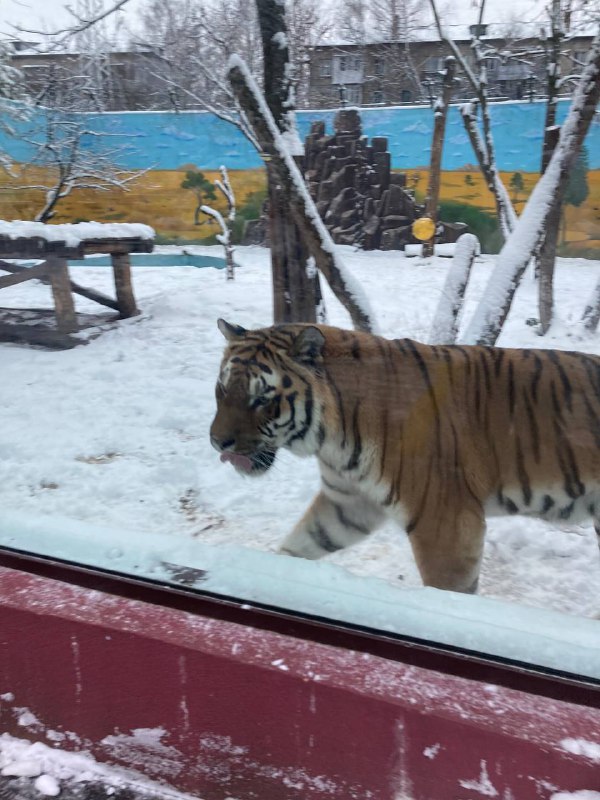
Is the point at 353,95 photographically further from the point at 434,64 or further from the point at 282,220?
the point at 282,220

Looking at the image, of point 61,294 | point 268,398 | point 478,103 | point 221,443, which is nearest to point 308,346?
point 268,398

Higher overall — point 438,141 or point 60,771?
point 438,141

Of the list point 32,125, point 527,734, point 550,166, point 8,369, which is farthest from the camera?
point 8,369

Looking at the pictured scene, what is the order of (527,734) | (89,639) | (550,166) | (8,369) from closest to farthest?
(527,734) → (89,639) → (550,166) → (8,369)

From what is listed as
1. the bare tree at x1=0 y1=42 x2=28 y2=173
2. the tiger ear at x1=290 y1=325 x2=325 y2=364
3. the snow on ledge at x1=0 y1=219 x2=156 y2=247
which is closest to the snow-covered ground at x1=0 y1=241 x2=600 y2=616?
the snow on ledge at x1=0 y1=219 x2=156 y2=247

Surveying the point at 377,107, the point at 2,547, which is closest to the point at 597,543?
the point at 377,107

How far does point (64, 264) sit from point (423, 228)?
47.9 inches

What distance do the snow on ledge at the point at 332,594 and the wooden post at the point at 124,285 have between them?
741 millimetres

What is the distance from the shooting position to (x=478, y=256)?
1.69 meters

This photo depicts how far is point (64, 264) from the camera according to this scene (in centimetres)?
215

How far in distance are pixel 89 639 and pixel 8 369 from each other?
1151 millimetres

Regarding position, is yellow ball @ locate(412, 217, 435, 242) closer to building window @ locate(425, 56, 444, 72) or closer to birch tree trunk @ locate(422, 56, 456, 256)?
birch tree trunk @ locate(422, 56, 456, 256)

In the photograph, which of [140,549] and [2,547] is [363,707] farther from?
[2,547]

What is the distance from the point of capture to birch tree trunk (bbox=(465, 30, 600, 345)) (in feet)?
4.78
